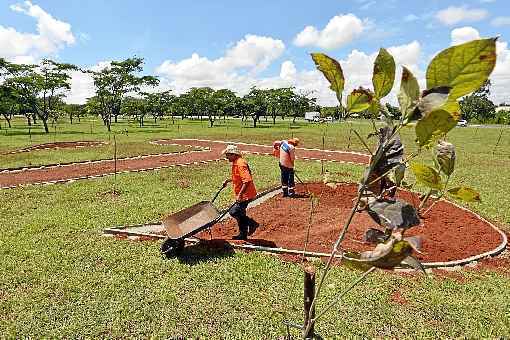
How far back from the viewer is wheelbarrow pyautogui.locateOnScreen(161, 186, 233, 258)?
5.85 meters

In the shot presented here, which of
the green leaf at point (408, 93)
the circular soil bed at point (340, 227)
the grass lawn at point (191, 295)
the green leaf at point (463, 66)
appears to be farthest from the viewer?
the circular soil bed at point (340, 227)

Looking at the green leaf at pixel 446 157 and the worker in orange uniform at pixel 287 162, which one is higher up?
the green leaf at pixel 446 157

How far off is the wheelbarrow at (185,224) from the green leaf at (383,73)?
5.20 m

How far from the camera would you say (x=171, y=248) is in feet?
19.5

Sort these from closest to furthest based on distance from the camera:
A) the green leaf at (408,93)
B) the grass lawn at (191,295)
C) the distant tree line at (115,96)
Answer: the green leaf at (408,93), the grass lawn at (191,295), the distant tree line at (115,96)

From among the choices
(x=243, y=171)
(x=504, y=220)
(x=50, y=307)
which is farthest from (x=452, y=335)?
(x=504, y=220)

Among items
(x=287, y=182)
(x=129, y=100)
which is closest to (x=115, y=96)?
(x=129, y=100)

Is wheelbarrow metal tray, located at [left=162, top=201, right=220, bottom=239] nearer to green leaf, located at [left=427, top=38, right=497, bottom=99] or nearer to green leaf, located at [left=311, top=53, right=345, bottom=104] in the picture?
green leaf, located at [left=311, top=53, right=345, bottom=104]

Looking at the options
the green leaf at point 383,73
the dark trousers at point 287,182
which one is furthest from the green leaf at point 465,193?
the dark trousers at point 287,182

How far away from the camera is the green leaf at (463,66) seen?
59 centimetres

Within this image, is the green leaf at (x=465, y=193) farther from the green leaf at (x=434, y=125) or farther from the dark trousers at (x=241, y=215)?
the dark trousers at (x=241, y=215)

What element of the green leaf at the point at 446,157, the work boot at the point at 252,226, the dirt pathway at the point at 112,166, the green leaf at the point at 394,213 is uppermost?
the green leaf at the point at 446,157

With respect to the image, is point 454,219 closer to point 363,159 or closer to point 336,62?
point 336,62

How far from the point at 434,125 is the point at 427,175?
202 millimetres
